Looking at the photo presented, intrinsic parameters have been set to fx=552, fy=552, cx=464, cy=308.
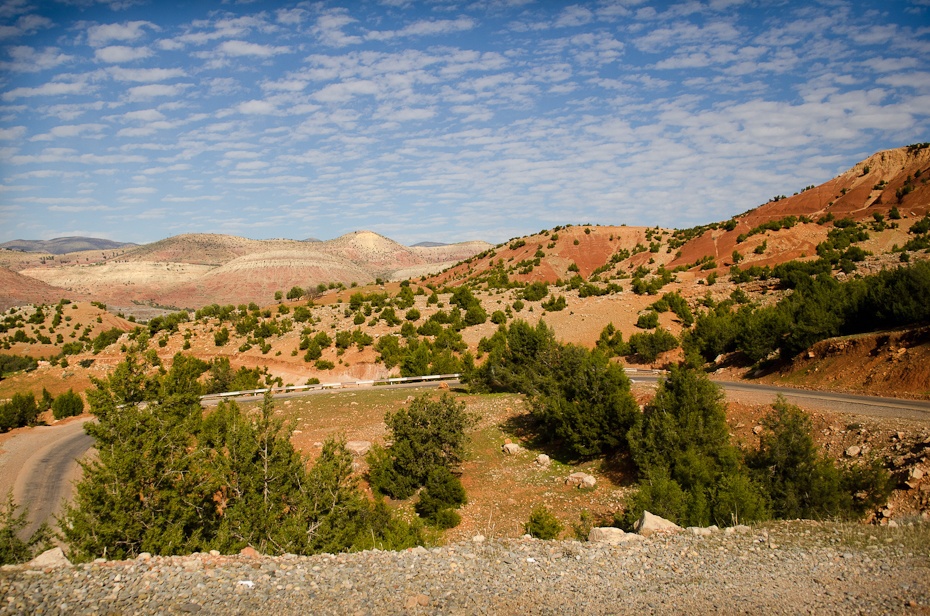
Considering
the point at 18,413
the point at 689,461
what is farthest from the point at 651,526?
the point at 18,413

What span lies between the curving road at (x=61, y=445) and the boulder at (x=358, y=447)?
922cm

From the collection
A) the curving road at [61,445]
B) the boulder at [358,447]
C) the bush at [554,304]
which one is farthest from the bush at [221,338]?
the boulder at [358,447]

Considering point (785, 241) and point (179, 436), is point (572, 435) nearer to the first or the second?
point (179, 436)

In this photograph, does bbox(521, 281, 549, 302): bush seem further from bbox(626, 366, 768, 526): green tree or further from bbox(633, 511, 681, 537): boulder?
bbox(633, 511, 681, 537): boulder

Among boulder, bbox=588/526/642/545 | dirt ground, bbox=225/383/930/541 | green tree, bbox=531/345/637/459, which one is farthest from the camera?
green tree, bbox=531/345/637/459

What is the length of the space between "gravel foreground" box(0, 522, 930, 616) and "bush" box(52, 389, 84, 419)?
100 ft

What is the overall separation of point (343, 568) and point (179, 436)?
4.95 metres

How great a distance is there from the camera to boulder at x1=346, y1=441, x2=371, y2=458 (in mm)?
21169

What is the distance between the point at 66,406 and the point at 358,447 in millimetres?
21929

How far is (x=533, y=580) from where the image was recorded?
8.50 m

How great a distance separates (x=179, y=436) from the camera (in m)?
11.3

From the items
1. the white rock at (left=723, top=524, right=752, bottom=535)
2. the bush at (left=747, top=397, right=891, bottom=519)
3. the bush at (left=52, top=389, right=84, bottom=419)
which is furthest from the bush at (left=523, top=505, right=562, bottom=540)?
the bush at (left=52, top=389, right=84, bottom=419)

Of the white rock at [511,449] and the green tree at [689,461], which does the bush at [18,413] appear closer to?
the white rock at [511,449]

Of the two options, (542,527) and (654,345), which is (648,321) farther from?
(542,527)
